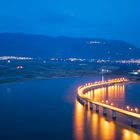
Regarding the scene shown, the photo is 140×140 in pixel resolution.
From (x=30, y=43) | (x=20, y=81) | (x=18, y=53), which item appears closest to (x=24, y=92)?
(x=20, y=81)

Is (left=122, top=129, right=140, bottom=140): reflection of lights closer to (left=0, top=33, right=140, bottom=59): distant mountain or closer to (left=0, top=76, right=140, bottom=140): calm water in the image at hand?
(left=0, top=76, right=140, bottom=140): calm water

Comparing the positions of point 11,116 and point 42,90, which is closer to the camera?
point 11,116

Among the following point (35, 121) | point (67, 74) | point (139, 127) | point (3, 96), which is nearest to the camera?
point (139, 127)

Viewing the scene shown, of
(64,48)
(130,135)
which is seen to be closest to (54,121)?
(130,135)

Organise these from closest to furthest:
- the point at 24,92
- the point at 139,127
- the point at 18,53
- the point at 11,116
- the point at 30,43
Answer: the point at 139,127, the point at 11,116, the point at 24,92, the point at 18,53, the point at 30,43

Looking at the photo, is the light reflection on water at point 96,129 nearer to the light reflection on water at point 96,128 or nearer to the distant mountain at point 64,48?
the light reflection on water at point 96,128

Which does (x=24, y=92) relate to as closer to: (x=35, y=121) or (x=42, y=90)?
(x=42, y=90)
